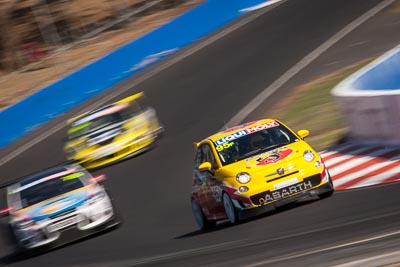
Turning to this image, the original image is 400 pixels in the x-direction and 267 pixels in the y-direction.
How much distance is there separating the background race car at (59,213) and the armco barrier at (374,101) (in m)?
4.25

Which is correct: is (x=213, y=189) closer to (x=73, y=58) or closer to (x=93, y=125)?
(x=93, y=125)

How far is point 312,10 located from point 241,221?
18.6m

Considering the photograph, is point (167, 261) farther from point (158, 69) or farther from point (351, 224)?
point (158, 69)

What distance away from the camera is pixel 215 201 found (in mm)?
11891

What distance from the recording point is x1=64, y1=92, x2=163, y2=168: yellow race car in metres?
20.4

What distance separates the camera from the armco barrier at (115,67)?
25078mm

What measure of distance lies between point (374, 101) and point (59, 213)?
512 cm

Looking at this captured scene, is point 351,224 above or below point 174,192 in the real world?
above

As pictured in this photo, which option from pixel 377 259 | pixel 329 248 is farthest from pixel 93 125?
pixel 377 259

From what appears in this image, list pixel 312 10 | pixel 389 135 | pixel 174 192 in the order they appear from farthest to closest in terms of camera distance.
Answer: pixel 312 10, pixel 174 192, pixel 389 135

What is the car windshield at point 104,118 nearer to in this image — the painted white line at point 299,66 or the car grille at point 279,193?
the painted white line at point 299,66

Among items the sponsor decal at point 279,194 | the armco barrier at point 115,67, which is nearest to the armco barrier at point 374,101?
the sponsor decal at point 279,194

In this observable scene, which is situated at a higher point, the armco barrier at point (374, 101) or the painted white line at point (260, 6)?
the painted white line at point (260, 6)

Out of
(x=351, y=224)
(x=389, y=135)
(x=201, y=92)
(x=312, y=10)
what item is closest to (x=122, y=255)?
(x=351, y=224)
